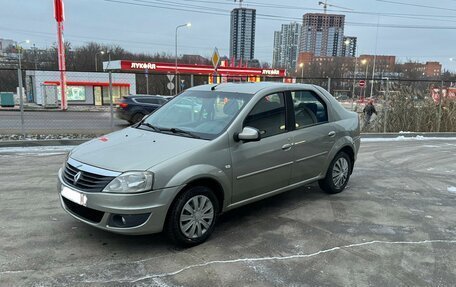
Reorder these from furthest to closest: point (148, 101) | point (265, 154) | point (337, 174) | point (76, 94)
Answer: point (76, 94) → point (148, 101) → point (337, 174) → point (265, 154)

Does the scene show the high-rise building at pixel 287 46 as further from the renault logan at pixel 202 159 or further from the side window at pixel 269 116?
the side window at pixel 269 116

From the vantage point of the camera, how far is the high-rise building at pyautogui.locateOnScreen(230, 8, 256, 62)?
193 feet

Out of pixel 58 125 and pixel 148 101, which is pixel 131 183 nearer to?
pixel 58 125

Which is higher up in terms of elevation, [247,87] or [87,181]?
[247,87]

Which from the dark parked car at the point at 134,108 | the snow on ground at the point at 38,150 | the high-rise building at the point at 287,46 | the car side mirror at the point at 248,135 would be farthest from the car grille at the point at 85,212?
the high-rise building at the point at 287,46

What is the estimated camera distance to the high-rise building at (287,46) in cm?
9541

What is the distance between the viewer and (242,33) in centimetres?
6106

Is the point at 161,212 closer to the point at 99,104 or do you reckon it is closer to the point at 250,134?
the point at 250,134

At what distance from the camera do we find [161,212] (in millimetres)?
3686

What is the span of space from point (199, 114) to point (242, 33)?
5887 centimetres

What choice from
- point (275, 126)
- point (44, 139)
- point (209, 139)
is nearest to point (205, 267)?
point (209, 139)

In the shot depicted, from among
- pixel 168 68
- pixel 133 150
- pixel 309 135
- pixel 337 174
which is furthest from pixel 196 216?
pixel 168 68

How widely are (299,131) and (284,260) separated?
6.25ft

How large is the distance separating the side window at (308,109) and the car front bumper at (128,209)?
2.24 m
